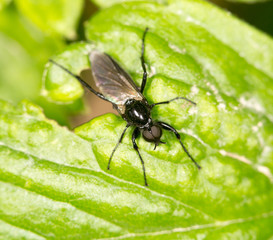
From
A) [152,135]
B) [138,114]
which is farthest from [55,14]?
[152,135]

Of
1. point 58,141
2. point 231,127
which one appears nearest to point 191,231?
point 231,127

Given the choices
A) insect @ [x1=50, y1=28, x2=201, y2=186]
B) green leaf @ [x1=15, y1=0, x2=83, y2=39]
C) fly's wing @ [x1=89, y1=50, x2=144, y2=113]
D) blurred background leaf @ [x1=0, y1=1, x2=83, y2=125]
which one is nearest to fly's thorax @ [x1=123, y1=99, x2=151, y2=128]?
insect @ [x1=50, y1=28, x2=201, y2=186]

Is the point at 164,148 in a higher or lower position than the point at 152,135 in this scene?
lower

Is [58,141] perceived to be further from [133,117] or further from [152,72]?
[152,72]

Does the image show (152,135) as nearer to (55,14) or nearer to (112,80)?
(112,80)

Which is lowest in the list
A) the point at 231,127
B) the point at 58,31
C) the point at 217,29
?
the point at 58,31

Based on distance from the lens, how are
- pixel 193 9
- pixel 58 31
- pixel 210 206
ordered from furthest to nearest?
pixel 58 31
pixel 193 9
pixel 210 206
